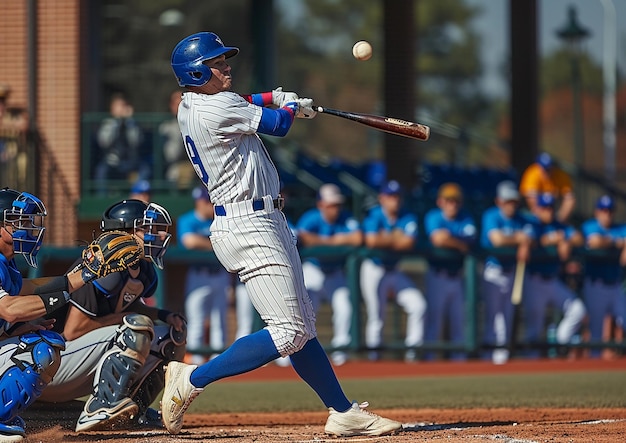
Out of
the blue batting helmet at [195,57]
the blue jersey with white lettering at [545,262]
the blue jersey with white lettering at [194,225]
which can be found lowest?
the blue jersey with white lettering at [545,262]

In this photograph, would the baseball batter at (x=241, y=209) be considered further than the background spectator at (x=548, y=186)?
No

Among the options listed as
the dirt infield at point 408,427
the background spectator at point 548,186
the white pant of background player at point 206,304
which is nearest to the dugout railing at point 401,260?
the white pant of background player at point 206,304

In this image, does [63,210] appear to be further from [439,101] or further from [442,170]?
[439,101]

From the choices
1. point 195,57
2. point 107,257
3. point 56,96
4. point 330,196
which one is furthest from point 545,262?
point 107,257

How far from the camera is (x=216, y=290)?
10.3 metres

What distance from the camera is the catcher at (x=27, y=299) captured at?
503 centimetres

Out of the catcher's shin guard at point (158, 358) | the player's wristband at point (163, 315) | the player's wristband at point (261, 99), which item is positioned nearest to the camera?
the player's wristband at point (261, 99)

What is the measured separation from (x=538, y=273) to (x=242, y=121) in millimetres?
6380

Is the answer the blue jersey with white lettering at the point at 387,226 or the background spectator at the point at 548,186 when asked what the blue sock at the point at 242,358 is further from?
the background spectator at the point at 548,186

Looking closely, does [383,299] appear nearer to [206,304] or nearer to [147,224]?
[206,304]

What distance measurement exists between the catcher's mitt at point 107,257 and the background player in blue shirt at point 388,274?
5423 millimetres

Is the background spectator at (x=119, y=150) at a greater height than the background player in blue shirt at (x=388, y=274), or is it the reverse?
the background spectator at (x=119, y=150)

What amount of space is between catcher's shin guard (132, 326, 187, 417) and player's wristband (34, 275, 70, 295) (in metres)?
0.93

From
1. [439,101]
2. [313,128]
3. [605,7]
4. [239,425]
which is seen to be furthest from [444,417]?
[439,101]
